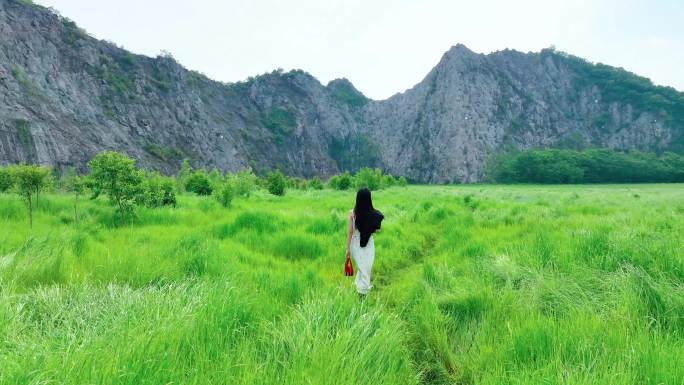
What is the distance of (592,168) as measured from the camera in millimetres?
101875

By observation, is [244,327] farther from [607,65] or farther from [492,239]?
[607,65]

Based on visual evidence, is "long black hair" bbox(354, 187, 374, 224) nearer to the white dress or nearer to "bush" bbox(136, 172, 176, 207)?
the white dress

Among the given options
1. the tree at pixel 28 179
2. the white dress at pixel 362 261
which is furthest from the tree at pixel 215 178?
the white dress at pixel 362 261

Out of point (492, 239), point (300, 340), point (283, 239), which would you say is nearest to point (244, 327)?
point (300, 340)

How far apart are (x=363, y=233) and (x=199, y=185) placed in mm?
34145

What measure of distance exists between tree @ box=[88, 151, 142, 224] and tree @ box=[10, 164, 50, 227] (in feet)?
4.22

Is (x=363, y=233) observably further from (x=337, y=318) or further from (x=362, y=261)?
(x=337, y=318)

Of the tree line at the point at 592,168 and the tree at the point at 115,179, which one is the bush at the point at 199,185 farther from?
the tree line at the point at 592,168

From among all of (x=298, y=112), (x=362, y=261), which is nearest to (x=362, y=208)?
(x=362, y=261)

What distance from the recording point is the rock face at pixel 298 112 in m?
72.4

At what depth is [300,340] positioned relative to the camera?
2.99 meters

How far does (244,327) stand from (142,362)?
46.4 inches

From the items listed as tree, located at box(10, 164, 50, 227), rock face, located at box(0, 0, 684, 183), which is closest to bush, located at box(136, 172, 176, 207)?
tree, located at box(10, 164, 50, 227)

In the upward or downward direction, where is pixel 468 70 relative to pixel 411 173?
upward
